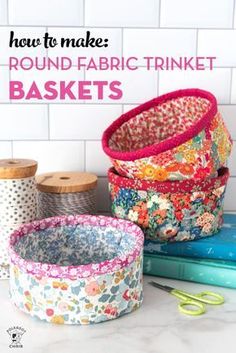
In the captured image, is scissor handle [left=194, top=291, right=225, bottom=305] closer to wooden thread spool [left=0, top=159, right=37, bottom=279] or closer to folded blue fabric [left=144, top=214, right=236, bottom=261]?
folded blue fabric [left=144, top=214, right=236, bottom=261]

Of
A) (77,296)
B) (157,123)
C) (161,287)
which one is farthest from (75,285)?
(157,123)

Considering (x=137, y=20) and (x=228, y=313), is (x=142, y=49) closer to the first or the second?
(x=137, y=20)

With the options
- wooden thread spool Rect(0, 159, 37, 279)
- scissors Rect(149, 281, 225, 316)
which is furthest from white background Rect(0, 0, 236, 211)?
scissors Rect(149, 281, 225, 316)

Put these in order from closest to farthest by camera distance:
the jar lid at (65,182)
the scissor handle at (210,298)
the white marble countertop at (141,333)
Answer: the white marble countertop at (141,333) < the scissor handle at (210,298) < the jar lid at (65,182)

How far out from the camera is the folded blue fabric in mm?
765

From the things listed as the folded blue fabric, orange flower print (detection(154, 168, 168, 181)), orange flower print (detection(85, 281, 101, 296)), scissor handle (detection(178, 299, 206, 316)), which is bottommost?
scissor handle (detection(178, 299, 206, 316))

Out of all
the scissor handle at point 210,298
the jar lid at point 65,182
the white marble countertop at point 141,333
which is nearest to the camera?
the white marble countertop at point 141,333

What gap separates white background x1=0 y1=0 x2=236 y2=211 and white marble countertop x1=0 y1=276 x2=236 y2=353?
335 mm

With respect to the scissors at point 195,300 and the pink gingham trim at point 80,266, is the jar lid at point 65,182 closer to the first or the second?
the pink gingham trim at point 80,266

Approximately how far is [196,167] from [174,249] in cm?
13

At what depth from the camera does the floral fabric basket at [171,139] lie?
0.73 m

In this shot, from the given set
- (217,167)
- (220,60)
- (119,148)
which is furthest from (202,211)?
(220,60)

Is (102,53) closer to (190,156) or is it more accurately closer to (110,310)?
(190,156)

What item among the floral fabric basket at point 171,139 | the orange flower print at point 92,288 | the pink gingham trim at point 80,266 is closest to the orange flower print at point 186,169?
the floral fabric basket at point 171,139
